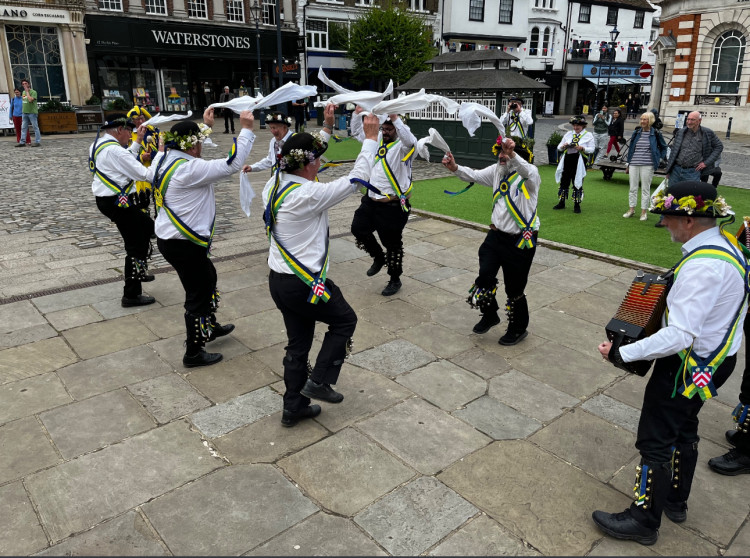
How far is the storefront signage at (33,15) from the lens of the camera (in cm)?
2533

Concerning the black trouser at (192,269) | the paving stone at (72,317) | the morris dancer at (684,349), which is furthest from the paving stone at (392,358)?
the paving stone at (72,317)

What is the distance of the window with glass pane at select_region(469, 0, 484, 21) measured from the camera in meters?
42.6

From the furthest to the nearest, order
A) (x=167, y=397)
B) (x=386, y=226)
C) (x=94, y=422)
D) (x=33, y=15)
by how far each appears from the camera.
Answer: (x=33, y=15), (x=386, y=226), (x=167, y=397), (x=94, y=422)

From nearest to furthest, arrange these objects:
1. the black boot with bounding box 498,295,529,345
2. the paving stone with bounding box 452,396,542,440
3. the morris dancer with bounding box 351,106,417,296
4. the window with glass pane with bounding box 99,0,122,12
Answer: the paving stone with bounding box 452,396,542,440, the black boot with bounding box 498,295,529,345, the morris dancer with bounding box 351,106,417,296, the window with glass pane with bounding box 99,0,122,12

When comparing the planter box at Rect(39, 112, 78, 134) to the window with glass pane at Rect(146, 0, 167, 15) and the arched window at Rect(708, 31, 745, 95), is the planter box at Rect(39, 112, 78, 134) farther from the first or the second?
the arched window at Rect(708, 31, 745, 95)

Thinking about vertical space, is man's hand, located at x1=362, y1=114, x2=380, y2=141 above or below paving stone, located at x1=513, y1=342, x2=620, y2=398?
above

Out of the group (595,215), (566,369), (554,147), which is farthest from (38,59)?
(566,369)

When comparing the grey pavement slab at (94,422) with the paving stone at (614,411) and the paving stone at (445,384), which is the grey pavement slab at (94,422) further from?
the paving stone at (614,411)

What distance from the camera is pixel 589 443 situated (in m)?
4.07

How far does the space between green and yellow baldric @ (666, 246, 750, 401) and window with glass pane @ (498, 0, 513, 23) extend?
152ft

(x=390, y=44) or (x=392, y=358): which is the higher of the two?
(x=390, y=44)

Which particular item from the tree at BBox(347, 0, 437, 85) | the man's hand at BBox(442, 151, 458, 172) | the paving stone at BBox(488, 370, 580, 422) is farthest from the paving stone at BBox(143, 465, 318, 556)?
the tree at BBox(347, 0, 437, 85)

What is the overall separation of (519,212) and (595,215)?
252 inches

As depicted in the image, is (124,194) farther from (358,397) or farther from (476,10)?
(476,10)
